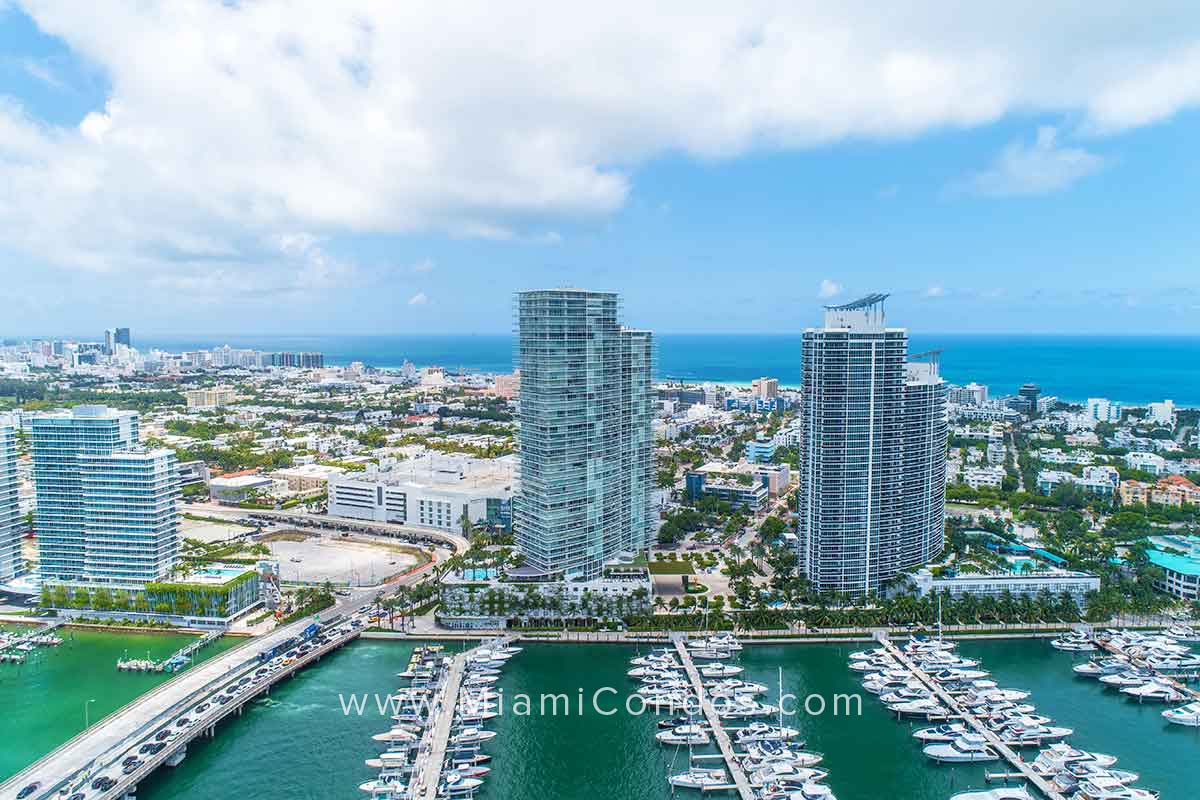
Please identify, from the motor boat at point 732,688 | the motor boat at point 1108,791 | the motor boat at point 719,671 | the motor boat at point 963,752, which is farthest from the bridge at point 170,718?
the motor boat at point 1108,791

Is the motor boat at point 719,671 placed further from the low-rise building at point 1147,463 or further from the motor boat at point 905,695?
the low-rise building at point 1147,463

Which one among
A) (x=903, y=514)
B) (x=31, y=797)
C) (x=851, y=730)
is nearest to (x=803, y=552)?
(x=903, y=514)

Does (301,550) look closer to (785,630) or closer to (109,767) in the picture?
(109,767)

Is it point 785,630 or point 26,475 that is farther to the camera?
point 26,475

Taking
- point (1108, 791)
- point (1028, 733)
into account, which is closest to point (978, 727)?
point (1028, 733)

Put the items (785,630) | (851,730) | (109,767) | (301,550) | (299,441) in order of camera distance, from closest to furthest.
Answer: (109,767) → (851,730) → (785,630) → (301,550) → (299,441)

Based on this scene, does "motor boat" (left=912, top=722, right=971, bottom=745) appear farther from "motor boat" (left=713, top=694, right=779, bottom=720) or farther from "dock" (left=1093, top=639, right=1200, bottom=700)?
"dock" (left=1093, top=639, right=1200, bottom=700)
